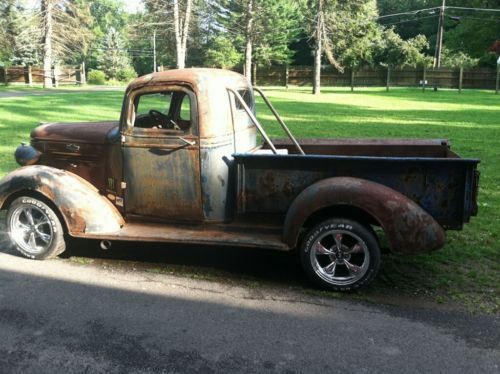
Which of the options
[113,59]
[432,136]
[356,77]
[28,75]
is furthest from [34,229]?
[113,59]

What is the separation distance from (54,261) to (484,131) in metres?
12.8

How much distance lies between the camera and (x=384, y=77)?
48875 mm

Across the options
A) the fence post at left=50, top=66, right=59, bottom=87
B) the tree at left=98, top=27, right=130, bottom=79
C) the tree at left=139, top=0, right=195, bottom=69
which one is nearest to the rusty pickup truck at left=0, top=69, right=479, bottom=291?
the tree at left=139, top=0, right=195, bottom=69

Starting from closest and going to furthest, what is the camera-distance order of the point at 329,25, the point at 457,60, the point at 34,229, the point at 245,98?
1. the point at 34,229
2. the point at 245,98
3. the point at 329,25
4. the point at 457,60

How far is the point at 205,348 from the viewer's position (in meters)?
3.56

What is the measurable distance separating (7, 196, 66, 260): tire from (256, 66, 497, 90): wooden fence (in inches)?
1492

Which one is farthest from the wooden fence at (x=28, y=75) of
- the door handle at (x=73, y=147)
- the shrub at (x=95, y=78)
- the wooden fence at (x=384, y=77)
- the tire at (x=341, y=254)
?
the tire at (x=341, y=254)

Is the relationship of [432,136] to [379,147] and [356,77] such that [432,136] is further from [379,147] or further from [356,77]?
[356,77]

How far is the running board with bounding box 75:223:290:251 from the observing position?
467 cm

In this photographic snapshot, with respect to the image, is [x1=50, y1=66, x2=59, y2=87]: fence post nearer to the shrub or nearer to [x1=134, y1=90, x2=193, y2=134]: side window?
the shrub

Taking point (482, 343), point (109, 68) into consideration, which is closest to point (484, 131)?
point (482, 343)

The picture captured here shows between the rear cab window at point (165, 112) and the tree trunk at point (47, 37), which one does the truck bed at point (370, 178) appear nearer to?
the rear cab window at point (165, 112)

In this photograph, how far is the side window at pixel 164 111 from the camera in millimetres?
5035

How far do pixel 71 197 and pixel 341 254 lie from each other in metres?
2.58
